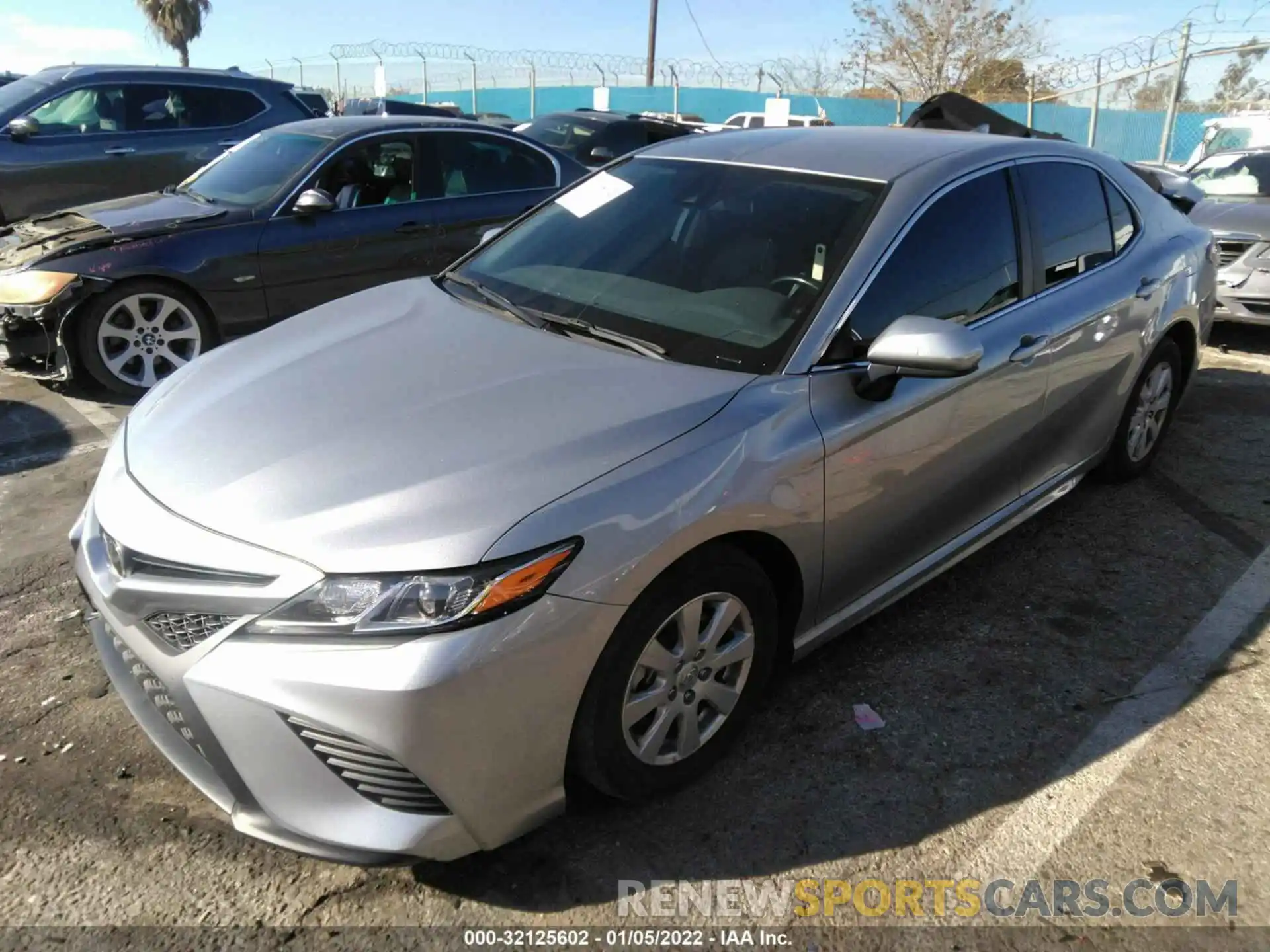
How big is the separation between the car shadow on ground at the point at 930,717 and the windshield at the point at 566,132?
9.51 meters

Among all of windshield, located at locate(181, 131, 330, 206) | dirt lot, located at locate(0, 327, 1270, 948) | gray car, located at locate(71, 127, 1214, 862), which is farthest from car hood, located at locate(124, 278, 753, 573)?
windshield, located at locate(181, 131, 330, 206)

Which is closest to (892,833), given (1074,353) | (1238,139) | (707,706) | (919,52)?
(707,706)

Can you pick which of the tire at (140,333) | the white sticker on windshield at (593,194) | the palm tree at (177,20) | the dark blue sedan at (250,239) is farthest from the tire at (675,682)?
the palm tree at (177,20)

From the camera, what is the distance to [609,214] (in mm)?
3492

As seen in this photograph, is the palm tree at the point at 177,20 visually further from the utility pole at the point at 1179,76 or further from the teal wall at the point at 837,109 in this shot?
the utility pole at the point at 1179,76

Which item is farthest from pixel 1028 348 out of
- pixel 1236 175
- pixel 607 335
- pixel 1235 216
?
pixel 1236 175

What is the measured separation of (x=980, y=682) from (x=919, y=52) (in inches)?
1185

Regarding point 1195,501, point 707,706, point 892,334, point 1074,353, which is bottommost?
point 1195,501

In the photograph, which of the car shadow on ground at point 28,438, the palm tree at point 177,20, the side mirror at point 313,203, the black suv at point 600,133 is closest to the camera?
the car shadow on ground at point 28,438

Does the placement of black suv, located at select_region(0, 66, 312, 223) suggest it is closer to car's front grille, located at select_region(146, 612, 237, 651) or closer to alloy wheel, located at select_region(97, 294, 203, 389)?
alloy wheel, located at select_region(97, 294, 203, 389)

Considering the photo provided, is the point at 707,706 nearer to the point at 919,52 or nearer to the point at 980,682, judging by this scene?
the point at 980,682

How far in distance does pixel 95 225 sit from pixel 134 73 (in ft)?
11.7

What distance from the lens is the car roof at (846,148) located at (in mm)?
3242

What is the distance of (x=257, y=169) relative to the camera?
624cm
